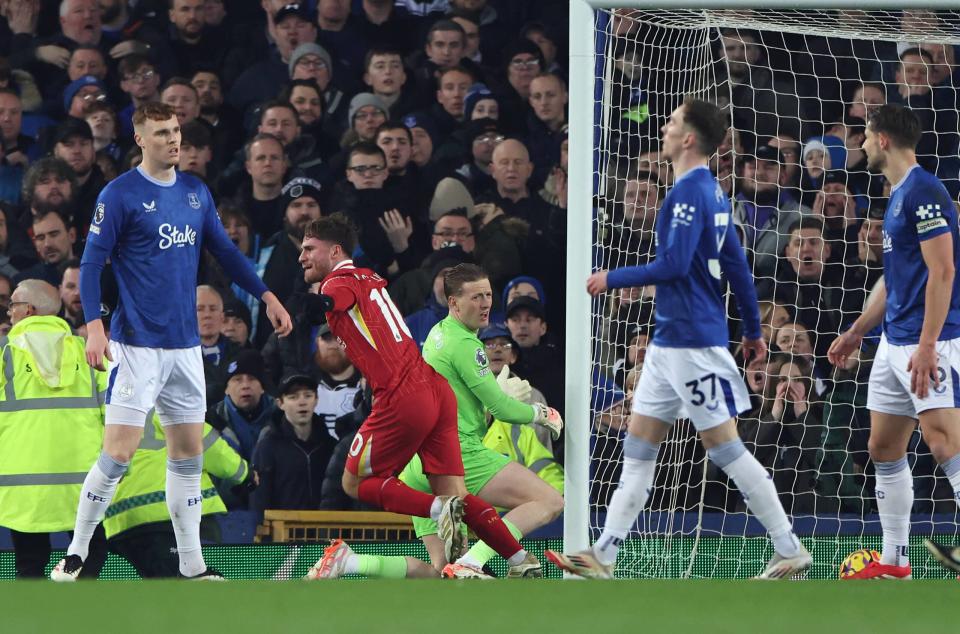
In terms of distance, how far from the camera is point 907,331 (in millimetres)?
5613

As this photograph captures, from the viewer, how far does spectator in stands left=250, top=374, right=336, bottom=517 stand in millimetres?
7711

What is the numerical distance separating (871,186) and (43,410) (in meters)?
4.93

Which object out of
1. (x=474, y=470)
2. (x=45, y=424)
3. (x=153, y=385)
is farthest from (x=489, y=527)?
(x=45, y=424)

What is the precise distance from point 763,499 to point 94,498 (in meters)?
2.73

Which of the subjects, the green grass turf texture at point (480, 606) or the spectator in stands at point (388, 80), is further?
the spectator in stands at point (388, 80)

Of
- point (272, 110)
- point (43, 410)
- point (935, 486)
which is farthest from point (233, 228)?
point (935, 486)

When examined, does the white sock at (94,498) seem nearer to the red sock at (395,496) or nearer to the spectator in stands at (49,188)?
the red sock at (395,496)

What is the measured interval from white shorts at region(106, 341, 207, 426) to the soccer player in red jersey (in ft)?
2.21

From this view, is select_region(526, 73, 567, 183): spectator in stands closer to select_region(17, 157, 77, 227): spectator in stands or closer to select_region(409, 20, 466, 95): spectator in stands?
select_region(409, 20, 466, 95): spectator in stands

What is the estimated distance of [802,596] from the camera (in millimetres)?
4094

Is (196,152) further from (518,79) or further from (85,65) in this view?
(518,79)

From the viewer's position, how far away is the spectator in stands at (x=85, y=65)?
9023 millimetres

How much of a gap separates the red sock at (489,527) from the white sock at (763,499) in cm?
133

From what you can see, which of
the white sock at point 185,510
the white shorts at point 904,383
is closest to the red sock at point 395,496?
the white sock at point 185,510
